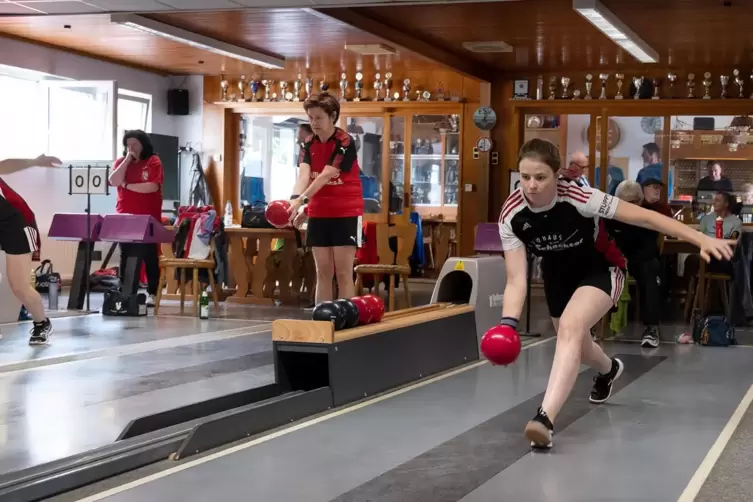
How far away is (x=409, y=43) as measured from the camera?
1153 centimetres

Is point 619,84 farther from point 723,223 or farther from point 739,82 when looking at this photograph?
point 723,223

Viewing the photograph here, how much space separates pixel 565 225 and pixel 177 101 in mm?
11857

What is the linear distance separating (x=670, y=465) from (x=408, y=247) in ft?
20.6

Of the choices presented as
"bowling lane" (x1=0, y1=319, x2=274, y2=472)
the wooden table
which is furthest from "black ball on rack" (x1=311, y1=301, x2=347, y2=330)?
the wooden table

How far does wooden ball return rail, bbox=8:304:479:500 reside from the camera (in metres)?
3.75

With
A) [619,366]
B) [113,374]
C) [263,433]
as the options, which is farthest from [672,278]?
[263,433]

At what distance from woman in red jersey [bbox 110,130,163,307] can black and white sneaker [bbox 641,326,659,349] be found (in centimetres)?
452

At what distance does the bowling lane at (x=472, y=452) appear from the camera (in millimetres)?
3635

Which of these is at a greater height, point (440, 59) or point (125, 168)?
point (440, 59)

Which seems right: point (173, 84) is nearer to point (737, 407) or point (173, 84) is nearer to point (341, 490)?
point (737, 407)

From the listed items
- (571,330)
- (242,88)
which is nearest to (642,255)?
(571,330)

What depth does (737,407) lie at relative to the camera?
5.52 meters

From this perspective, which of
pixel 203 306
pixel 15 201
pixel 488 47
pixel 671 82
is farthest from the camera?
pixel 671 82

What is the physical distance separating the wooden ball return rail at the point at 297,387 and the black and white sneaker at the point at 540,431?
1.13 meters
